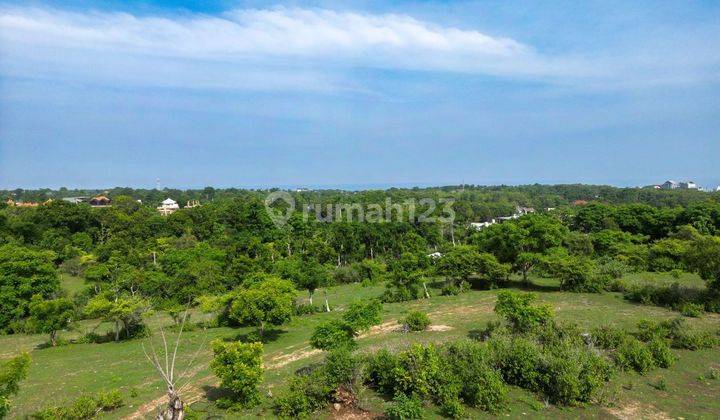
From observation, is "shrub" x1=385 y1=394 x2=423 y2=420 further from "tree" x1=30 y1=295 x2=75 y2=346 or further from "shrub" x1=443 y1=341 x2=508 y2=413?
"tree" x1=30 y1=295 x2=75 y2=346

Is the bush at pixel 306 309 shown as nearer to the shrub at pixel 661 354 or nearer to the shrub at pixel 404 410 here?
the shrub at pixel 404 410

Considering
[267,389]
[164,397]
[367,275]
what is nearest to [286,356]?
[267,389]

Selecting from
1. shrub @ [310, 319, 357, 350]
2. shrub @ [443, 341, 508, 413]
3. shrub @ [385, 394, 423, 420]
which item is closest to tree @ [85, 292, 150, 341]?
shrub @ [310, 319, 357, 350]

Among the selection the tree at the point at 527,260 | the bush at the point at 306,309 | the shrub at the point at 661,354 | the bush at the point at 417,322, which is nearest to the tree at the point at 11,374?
the bush at the point at 417,322

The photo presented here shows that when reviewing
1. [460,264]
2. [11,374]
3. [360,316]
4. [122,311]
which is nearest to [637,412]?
[360,316]

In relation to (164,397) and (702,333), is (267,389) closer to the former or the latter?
(164,397)

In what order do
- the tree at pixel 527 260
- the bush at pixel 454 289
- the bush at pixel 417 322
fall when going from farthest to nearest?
the bush at pixel 454 289 → the tree at pixel 527 260 → the bush at pixel 417 322
